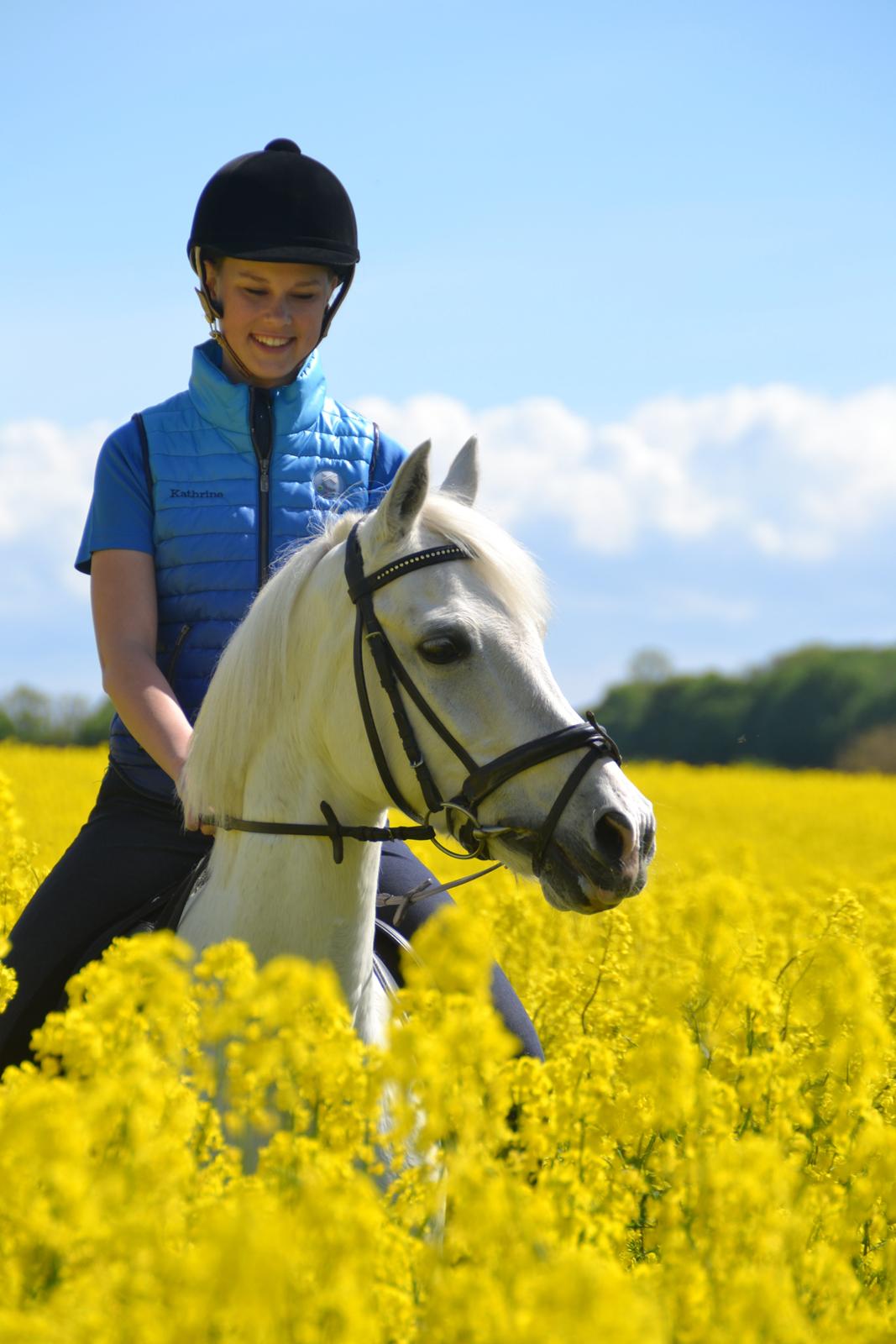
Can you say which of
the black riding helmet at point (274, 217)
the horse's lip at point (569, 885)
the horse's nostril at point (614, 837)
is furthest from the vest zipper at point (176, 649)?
the horse's nostril at point (614, 837)

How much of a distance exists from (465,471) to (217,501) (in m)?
0.73

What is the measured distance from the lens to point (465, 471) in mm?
4137

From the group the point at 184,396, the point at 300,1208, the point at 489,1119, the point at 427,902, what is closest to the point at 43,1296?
the point at 300,1208

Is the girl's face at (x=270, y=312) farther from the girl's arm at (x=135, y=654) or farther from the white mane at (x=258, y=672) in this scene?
the white mane at (x=258, y=672)

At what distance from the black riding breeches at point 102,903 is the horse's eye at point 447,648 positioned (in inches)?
40.2

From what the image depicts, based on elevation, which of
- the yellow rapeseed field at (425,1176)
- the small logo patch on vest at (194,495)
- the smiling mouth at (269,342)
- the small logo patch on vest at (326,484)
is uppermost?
the smiling mouth at (269,342)

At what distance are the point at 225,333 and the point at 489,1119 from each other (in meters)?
2.70

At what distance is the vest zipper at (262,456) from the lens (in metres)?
4.26

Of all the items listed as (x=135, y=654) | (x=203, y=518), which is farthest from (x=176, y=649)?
(x=203, y=518)

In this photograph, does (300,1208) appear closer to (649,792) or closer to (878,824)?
(878,824)

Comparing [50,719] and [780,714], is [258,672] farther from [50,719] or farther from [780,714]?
[780,714]

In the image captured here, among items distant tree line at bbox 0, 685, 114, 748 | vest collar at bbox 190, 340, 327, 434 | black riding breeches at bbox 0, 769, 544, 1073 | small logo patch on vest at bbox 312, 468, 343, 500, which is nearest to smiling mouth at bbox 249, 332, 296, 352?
A: vest collar at bbox 190, 340, 327, 434

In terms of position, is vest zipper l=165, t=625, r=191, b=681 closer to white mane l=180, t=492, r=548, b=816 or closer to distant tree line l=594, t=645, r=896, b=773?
white mane l=180, t=492, r=548, b=816

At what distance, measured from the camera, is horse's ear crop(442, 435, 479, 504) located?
4.11m
